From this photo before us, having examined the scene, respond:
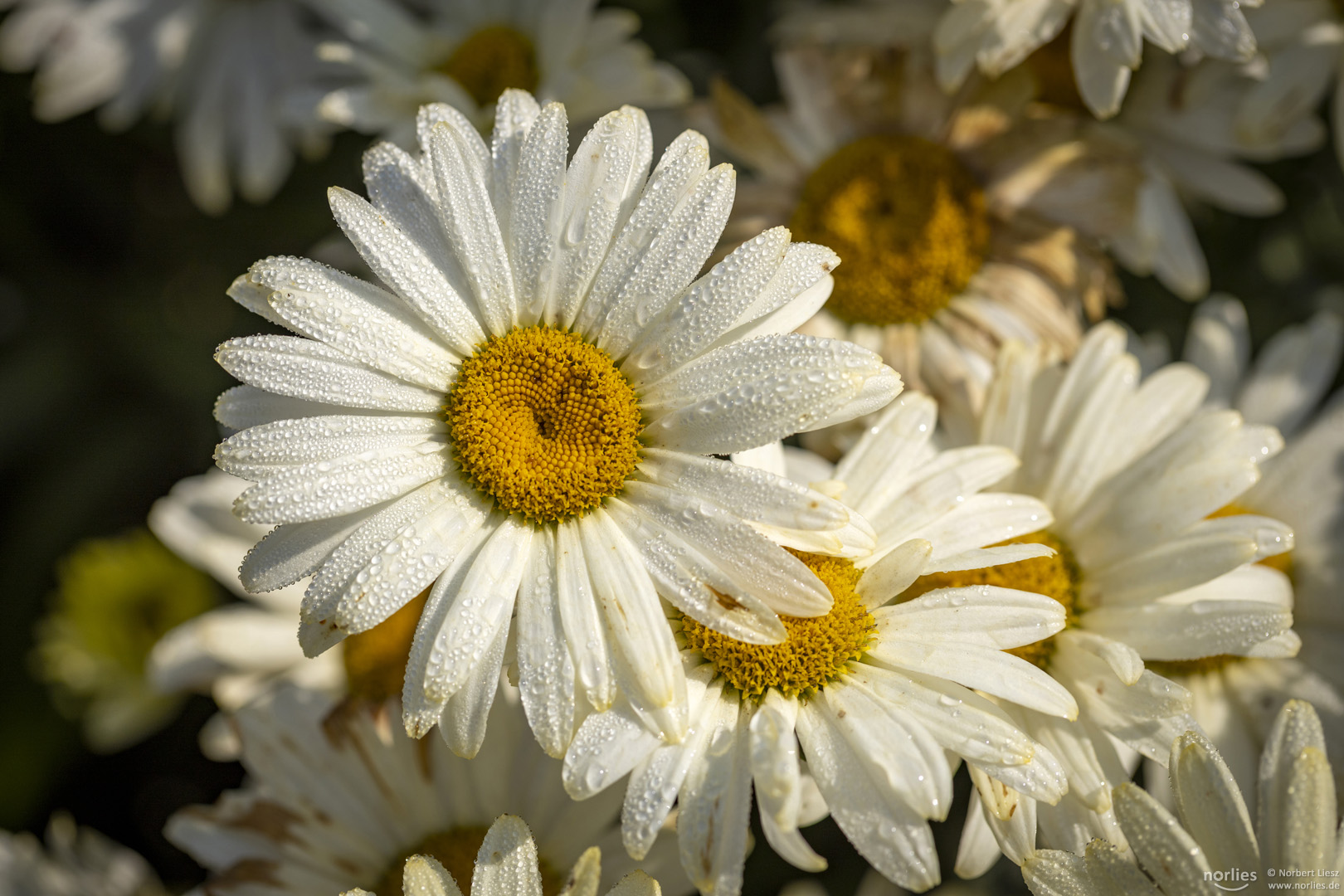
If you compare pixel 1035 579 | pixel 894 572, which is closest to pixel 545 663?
pixel 894 572

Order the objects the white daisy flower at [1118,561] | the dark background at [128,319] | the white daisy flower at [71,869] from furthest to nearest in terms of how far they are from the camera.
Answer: the dark background at [128,319]
the white daisy flower at [71,869]
the white daisy flower at [1118,561]

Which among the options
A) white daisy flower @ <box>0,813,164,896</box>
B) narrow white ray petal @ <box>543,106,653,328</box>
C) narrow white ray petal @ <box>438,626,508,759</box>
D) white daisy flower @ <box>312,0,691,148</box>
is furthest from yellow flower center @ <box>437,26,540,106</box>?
white daisy flower @ <box>0,813,164,896</box>

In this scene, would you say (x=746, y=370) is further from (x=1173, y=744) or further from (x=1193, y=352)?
(x=1193, y=352)

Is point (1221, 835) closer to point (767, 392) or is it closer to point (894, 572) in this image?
point (894, 572)

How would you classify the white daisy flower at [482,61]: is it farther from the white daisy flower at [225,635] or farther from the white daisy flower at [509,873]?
the white daisy flower at [509,873]

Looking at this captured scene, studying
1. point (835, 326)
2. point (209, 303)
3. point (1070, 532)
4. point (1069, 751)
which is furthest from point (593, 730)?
point (209, 303)

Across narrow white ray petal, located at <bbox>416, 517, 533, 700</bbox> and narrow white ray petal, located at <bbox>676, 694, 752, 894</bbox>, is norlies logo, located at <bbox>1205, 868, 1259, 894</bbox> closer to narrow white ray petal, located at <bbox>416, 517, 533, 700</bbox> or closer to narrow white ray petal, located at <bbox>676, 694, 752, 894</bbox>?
narrow white ray petal, located at <bbox>676, 694, 752, 894</bbox>

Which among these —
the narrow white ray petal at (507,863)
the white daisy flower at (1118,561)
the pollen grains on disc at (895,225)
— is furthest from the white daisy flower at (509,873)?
the pollen grains on disc at (895,225)
